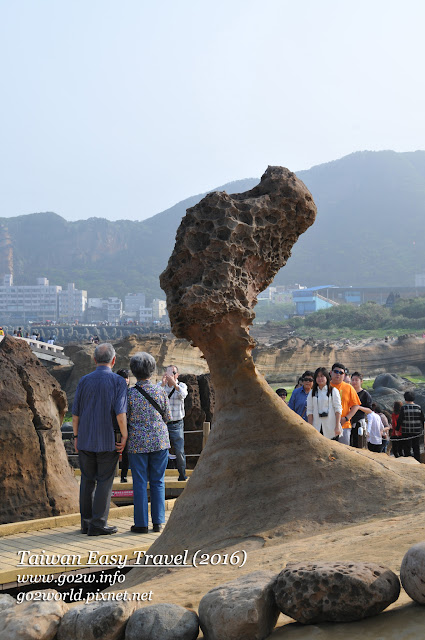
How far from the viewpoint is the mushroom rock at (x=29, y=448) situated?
646cm

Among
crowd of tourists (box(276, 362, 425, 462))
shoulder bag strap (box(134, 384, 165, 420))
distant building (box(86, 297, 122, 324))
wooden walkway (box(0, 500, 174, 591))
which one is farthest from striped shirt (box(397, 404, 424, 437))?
distant building (box(86, 297, 122, 324))

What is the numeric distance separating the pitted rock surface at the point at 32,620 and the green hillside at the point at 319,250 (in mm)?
154705

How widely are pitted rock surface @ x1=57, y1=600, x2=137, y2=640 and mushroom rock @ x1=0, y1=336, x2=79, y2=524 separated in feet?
11.9

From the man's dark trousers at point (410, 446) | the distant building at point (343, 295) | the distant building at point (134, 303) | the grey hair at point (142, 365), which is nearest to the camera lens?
the grey hair at point (142, 365)

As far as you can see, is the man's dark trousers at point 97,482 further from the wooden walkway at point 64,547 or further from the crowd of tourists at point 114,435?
the wooden walkway at point 64,547

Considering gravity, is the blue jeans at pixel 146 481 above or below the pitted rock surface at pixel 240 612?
below

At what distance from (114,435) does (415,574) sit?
3364 mm

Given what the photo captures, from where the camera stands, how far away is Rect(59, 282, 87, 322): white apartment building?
149863 mm

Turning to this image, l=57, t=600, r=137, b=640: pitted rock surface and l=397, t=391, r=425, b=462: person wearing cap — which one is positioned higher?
l=57, t=600, r=137, b=640: pitted rock surface

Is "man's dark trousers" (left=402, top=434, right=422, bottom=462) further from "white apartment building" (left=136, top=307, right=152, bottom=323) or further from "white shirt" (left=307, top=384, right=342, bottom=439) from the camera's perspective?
"white apartment building" (left=136, top=307, right=152, bottom=323)

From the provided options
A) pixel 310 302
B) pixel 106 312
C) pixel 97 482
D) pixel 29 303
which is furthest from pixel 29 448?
pixel 29 303

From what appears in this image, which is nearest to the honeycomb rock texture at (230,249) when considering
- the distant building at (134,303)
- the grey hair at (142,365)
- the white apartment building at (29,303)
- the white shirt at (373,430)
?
the grey hair at (142,365)

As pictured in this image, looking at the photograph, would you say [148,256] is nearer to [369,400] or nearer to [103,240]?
Result: [103,240]

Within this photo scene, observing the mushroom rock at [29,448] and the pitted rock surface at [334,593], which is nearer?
the pitted rock surface at [334,593]
